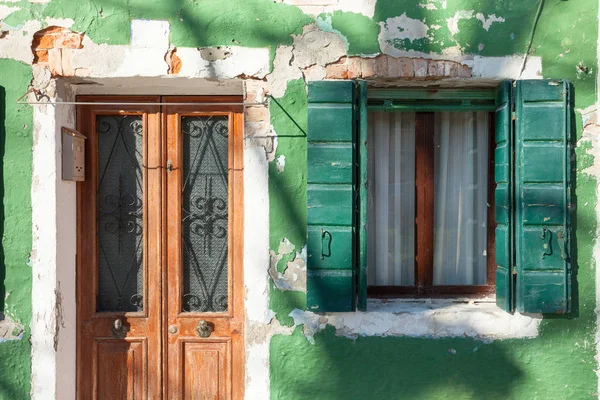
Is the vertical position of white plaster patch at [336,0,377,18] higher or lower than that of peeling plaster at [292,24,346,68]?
higher

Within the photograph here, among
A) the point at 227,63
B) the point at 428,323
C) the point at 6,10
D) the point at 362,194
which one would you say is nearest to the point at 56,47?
the point at 6,10

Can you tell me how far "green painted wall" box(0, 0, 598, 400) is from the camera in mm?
3129

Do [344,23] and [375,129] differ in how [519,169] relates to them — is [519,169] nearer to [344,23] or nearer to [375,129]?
[375,129]

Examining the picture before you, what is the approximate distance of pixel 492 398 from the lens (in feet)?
10.5

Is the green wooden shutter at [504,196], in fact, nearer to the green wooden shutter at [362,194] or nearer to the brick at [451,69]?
the brick at [451,69]

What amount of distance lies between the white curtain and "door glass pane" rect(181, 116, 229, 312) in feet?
3.03

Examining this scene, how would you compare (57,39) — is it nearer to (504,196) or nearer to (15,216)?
(15,216)

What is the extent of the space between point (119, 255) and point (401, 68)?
2031mm

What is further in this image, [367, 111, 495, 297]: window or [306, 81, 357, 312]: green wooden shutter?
[367, 111, 495, 297]: window

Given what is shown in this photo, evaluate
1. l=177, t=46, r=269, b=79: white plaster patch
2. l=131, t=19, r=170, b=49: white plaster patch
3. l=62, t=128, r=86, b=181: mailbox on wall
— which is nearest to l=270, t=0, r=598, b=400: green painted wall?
l=177, t=46, r=269, b=79: white plaster patch

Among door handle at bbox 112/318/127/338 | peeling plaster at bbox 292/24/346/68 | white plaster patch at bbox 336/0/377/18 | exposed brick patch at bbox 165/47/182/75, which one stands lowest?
door handle at bbox 112/318/127/338

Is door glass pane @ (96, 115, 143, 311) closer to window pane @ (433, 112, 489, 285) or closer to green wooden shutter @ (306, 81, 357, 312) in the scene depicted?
green wooden shutter @ (306, 81, 357, 312)

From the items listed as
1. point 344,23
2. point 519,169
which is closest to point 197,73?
point 344,23

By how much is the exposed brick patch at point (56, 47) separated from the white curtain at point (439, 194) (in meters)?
1.78
